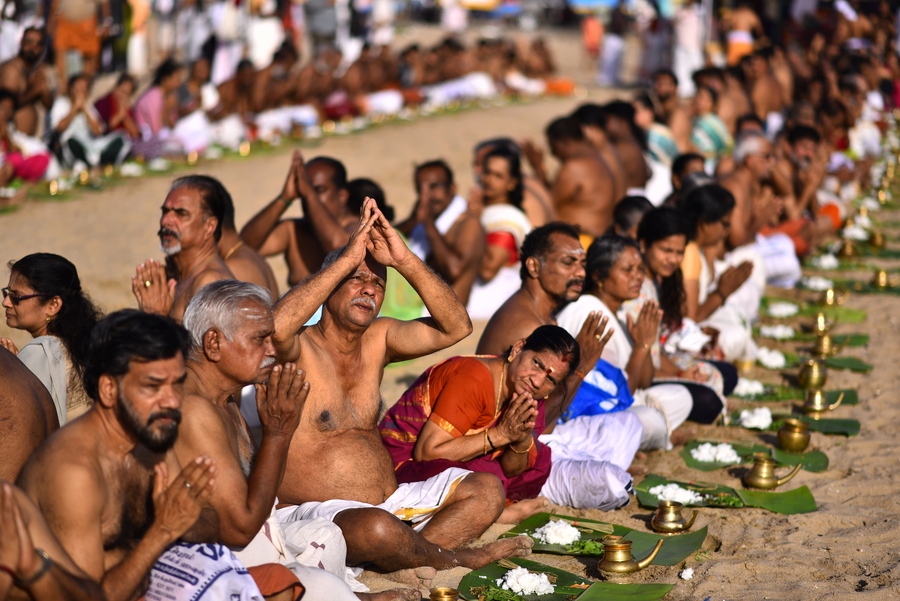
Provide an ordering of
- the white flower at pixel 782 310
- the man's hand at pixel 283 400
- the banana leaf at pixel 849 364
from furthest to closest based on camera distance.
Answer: the white flower at pixel 782 310 → the banana leaf at pixel 849 364 → the man's hand at pixel 283 400

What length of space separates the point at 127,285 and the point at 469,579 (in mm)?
4920

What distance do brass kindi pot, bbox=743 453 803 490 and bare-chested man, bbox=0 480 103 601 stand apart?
11.1 feet

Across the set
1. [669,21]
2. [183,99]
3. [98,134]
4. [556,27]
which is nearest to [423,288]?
[98,134]

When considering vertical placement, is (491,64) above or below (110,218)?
above

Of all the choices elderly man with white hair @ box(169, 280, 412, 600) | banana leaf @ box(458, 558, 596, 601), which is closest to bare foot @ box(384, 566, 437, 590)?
banana leaf @ box(458, 558, 596, 601)

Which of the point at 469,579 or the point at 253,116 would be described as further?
the point at 253,116

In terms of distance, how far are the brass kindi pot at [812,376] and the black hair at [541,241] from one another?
230cm

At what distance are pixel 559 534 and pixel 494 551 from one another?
347mm

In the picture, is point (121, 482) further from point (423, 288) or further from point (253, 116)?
point (253, 116)

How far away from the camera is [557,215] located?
8.66 m

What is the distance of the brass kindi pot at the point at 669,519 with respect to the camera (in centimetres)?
Answer: 438

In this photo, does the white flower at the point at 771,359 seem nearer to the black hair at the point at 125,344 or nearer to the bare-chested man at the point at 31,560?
the black hair at the point at 125,344

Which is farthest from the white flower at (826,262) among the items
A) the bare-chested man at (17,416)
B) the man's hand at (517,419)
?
the bare-chested man at (17,416)

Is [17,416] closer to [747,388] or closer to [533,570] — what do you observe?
[533,570]
